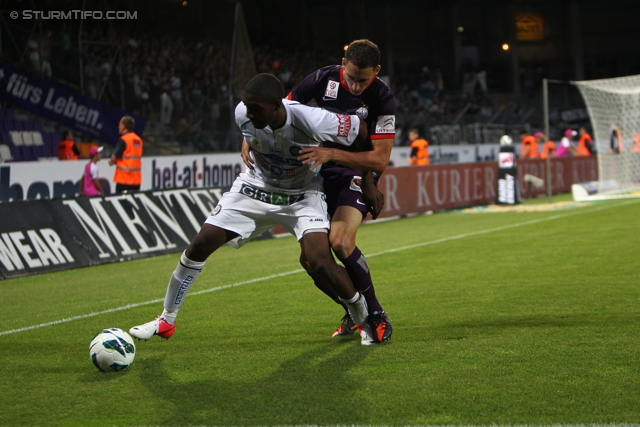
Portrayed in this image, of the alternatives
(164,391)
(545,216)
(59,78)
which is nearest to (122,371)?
(164,391)

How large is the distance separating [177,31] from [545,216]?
1404 cm

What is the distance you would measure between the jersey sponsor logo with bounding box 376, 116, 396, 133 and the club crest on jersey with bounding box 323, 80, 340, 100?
410 mm

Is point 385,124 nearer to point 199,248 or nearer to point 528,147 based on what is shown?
point 199,248

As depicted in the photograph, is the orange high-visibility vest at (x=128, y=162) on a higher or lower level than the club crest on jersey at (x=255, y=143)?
lower

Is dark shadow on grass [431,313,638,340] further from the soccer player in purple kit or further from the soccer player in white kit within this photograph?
the soccer player in white kit

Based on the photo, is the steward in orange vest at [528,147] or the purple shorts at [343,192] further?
the steward in orange vest at [528,147]

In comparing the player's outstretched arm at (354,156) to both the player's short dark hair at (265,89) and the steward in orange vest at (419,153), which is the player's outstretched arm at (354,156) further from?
the steward in orange vest at (419,153)

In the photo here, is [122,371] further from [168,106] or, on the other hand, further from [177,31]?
[177,31]

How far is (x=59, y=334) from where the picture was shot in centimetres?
A: 677

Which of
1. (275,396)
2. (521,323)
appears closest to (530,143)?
(521,323)

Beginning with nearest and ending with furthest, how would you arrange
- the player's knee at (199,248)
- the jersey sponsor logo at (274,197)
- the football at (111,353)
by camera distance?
the football at (111,353) → the player's knee at (199,248) → the jersey sponsor logo at (274,197)

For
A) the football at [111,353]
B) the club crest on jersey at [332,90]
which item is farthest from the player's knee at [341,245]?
the football at [111,353]

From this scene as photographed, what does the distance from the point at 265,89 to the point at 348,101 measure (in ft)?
3.72

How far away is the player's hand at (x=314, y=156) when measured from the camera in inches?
210
